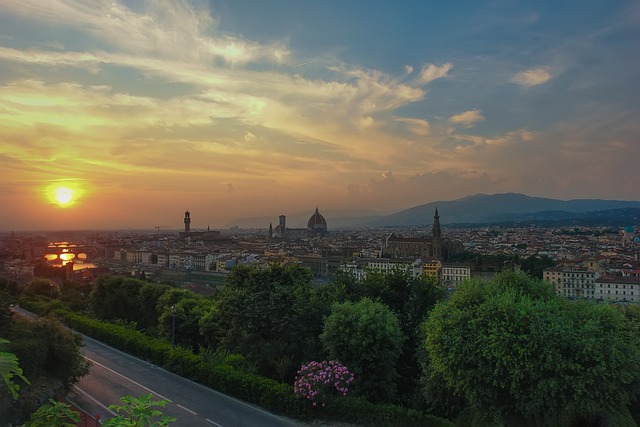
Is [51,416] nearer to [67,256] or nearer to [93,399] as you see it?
[93,399]

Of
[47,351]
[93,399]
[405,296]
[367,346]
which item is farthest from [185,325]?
[367,346]

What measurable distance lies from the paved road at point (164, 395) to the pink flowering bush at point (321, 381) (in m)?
0.81

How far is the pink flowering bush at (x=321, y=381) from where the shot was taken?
33.6ft

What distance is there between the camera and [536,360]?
27.0ft

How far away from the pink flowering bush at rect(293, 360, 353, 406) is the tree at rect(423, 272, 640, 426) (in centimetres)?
210

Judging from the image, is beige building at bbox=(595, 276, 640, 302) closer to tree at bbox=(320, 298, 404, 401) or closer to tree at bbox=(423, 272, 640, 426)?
tree at bbox=(320, 298, 404, 401)

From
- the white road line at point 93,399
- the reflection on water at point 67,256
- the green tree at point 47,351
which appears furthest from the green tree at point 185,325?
the reflection on water at point 67,256

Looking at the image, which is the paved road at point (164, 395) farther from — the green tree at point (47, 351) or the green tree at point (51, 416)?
the green tree at point (51, 416)

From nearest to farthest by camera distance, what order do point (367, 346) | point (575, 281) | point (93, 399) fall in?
point (367, 346)
point (93, 399)
point (575, 281)

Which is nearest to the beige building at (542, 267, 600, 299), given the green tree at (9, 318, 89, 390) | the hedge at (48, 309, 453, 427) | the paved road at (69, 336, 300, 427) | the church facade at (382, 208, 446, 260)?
the church facade at (382, 208, 446, 260)

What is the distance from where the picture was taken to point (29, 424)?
3982 mm

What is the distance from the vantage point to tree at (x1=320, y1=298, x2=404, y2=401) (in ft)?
37.1

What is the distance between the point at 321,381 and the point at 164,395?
4487mm

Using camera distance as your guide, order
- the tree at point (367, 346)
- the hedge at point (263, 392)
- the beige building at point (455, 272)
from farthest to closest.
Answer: the beige building at point (455, 272) → the tree at point (367, 346) → the hedge at point (263, 392)
